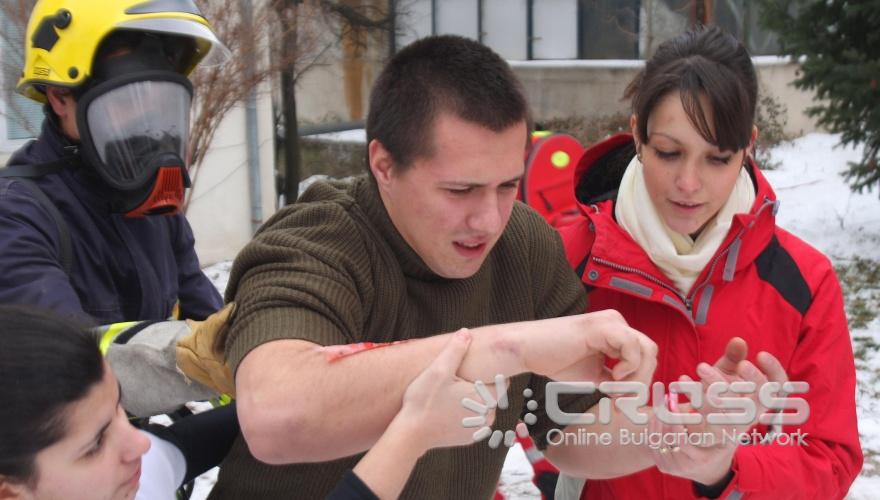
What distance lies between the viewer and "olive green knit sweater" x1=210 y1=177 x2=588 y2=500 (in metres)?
1.64

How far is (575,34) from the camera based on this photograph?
17.6m

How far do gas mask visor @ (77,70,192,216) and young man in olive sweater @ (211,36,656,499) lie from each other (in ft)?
1.95

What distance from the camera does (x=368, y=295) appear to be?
1.81 metres

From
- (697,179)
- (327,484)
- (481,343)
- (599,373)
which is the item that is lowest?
(327,484)

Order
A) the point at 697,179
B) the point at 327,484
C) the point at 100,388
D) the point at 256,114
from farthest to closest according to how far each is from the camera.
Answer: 1. the point at 256,114
2. the point at 697,179
3. the point at 327,484
4. the point at 100,388

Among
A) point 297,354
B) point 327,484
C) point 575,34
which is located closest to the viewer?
point 297,354

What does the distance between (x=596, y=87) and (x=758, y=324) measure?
604 inches

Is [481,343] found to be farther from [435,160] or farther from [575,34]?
[575,34]

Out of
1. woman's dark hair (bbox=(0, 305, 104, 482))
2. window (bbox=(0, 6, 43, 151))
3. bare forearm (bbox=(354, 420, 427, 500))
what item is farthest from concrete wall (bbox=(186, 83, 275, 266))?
bare forearm (bbox=(354, 420, 427, 500))

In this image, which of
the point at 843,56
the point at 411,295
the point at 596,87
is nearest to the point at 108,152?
the point at 411,295

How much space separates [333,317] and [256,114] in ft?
25.4

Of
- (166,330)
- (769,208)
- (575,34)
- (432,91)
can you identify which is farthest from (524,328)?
(575,34)

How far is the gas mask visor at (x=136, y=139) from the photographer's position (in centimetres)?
236

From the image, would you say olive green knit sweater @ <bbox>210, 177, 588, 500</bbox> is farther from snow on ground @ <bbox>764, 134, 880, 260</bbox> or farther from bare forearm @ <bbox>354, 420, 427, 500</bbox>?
snow on ground @ <bbox>764, 134, 880, 260</bbox>
